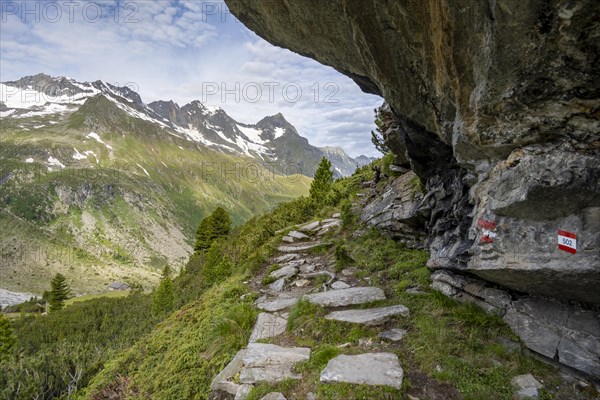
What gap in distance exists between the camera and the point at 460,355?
7.16 metres

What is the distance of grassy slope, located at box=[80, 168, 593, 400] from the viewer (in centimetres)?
640

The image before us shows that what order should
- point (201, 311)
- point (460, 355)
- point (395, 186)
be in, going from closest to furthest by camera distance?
point (460, 355)
point (201, 311)
point (395, 186)

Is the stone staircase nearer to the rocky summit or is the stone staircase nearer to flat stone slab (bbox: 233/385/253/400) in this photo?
flat stone slab (bbox: 233/385/253/400)

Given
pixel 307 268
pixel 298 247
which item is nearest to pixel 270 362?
pixel 307 268

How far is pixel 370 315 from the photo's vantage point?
29.1 feet

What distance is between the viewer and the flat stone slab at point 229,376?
737cm

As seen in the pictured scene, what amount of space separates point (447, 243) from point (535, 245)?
3.03 meters

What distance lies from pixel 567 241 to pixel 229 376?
792 centimetres

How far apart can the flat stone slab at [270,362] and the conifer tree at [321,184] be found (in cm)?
1902

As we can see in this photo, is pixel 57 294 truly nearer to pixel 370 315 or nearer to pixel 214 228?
pixel 214 228

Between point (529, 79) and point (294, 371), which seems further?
point (294, 371)

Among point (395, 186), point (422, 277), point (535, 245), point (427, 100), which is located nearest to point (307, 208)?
point (395, 186)

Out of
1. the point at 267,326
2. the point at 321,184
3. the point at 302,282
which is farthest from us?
the point at 321,184

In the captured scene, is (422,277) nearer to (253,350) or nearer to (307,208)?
(253,350)
